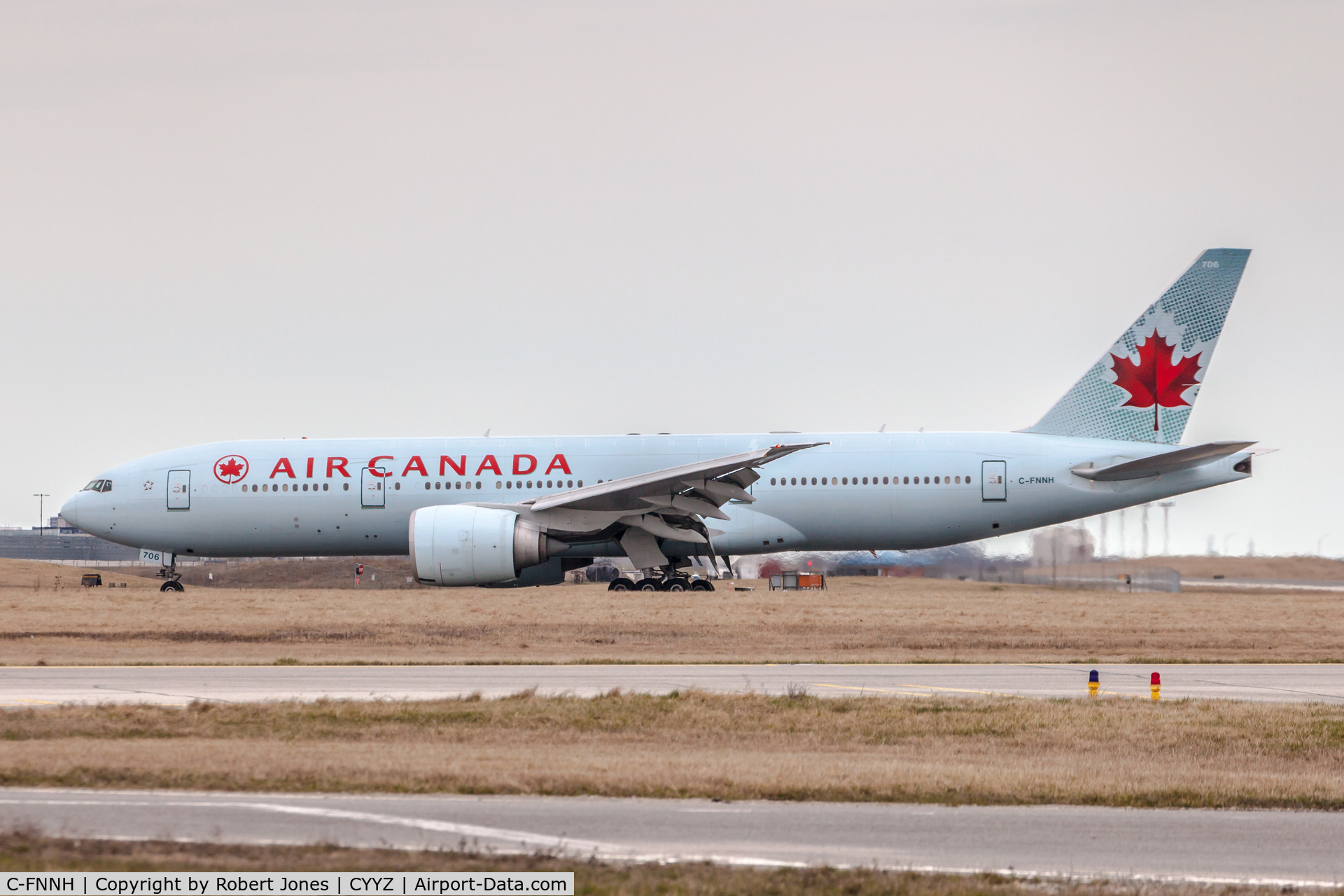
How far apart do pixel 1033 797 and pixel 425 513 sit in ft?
70.5

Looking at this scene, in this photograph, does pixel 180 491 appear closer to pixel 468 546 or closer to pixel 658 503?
pixel 468 546

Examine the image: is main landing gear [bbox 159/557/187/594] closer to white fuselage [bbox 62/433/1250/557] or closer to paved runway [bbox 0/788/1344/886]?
white fuselage [bbox 62/433/1250/557]

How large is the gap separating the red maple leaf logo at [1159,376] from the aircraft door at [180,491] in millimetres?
24420

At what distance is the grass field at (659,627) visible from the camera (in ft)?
76.0

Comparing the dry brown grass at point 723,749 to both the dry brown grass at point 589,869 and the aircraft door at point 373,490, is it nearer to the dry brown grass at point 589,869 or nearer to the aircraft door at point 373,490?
the dry brown grass at point 589,869

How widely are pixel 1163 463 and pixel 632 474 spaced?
42.1 feet

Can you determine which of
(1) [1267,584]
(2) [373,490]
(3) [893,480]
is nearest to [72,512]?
(2) [373,490]

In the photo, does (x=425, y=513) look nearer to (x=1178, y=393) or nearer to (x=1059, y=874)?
(x=1178, y=393)

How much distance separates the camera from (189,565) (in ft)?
210

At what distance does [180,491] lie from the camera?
3541 centimetres

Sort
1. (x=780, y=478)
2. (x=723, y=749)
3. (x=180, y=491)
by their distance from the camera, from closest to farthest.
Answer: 1. (x=723, y=749)
2. (x=780, y=478)
3. (x=180, y=491)

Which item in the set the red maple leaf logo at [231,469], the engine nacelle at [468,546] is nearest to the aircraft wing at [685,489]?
the engine nacelle at [468,546]

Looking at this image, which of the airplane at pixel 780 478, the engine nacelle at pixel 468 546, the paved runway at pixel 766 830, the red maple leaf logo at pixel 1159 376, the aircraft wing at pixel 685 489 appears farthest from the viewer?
the red maple leaf logo at pixel 1159 376
